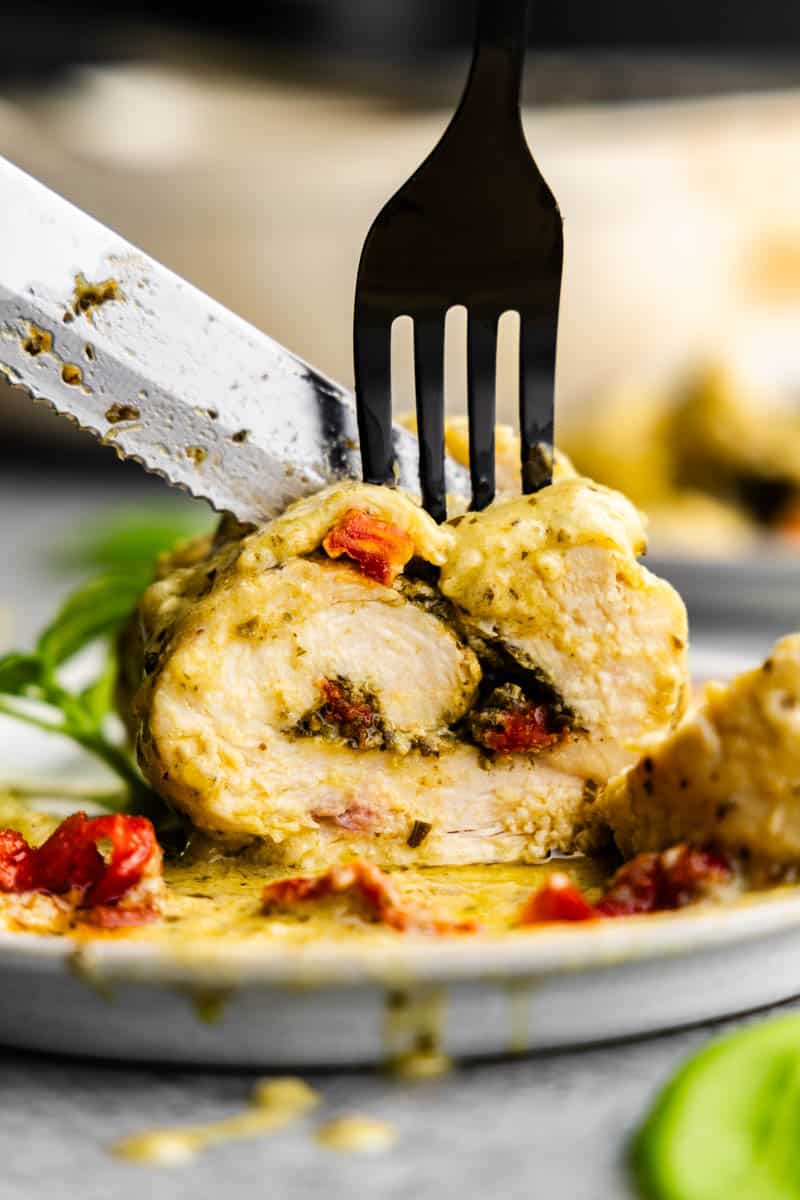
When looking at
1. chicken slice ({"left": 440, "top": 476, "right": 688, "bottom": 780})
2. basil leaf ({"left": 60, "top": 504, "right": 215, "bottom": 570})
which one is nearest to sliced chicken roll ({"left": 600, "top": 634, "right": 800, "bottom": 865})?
chicken slice ({"left": 440, "top": 476, "right": 688, "bottom": 780})

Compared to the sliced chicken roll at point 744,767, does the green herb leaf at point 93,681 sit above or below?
below

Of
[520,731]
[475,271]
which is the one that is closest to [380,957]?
[520,731]

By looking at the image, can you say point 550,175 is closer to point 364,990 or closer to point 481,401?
point 481,401

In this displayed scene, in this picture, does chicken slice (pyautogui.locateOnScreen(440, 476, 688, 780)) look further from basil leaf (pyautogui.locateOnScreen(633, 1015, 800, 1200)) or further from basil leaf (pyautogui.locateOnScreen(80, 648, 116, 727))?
basil leaf (pyautogui.locateOnScreen(80, 648, 116, 727))

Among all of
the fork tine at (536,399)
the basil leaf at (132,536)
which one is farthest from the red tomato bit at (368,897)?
the basil leaf at (132,536)

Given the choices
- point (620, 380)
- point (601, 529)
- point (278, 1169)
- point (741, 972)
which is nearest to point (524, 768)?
point (601, 529)

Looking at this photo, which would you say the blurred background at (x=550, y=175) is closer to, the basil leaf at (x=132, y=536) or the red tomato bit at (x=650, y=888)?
the basil leaf at (x=132, y=536)
